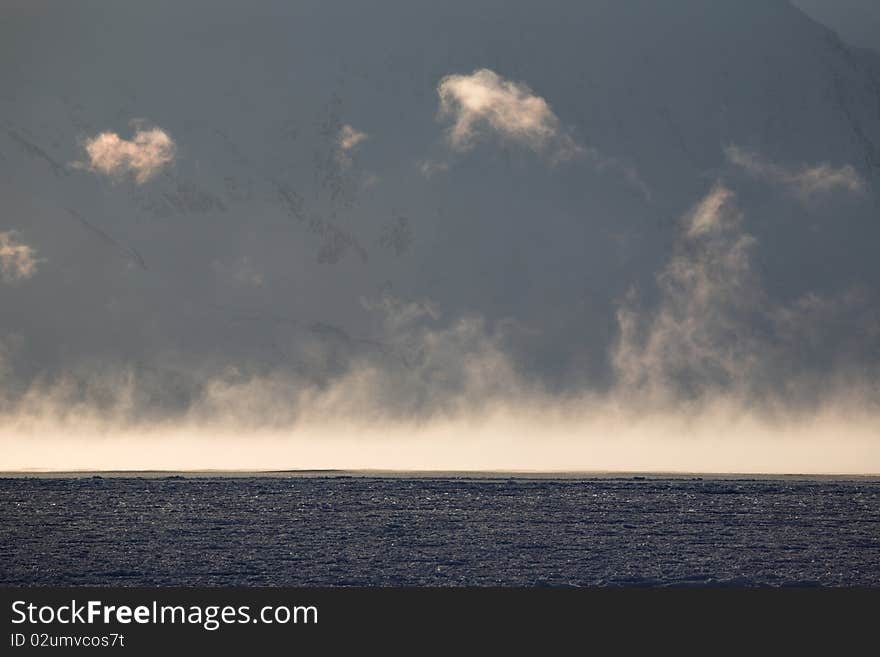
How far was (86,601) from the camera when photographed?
42594 mm

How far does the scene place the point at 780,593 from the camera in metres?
47.7

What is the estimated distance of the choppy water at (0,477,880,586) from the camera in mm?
51031

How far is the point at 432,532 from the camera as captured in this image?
193ft

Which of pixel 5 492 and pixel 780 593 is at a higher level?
pixel 5 492

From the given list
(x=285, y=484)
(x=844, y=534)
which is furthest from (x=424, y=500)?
(x=844, y=534)

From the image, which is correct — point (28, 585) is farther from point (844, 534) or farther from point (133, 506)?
point (844, 534)

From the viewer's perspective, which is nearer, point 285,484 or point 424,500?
point 424,500

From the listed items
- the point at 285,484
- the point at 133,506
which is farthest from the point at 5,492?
the point at 285,484

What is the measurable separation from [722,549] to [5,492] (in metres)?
32.7

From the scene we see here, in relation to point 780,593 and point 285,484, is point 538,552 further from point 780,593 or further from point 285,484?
point 285,484

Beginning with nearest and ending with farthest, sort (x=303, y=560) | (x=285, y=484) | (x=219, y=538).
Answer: (x=303, y=560)
(x=219, y=538)
(x=285, y=484)

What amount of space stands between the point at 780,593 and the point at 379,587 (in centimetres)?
1230

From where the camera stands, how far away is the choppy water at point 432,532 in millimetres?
51031

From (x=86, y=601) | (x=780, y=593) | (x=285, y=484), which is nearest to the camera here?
(x=86, y=601)
